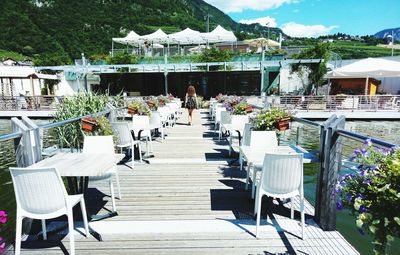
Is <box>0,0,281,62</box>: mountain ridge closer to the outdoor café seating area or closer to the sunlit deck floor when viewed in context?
the sunlit deck floor

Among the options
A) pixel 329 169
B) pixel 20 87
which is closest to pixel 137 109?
pixel 329 169

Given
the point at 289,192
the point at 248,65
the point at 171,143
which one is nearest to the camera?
the point at 289,192

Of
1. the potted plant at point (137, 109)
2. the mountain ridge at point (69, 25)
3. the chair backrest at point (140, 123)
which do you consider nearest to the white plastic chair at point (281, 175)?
the chair backrest at point (140, 123)

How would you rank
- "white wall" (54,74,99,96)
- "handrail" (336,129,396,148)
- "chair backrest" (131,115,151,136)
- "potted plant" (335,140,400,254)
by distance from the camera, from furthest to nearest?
"white wall" (54,74,99,96) → "chair backrest" (131,115,151,136) → "handrail" (336,129,396,148) → "potted plant" (335,140,400,254)

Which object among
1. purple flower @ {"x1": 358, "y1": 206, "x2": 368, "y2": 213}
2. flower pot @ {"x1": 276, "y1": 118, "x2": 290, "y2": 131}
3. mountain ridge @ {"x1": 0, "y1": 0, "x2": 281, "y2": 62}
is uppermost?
mountain ridge @ {"x1": 0, "y1": 0, "x2": 281, "y2": 62}

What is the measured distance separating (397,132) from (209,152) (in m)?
8.89

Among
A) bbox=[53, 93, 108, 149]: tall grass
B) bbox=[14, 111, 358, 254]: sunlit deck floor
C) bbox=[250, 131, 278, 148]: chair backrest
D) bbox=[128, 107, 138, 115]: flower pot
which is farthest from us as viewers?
bbox=[128, 107, 138, 115]: flower pot

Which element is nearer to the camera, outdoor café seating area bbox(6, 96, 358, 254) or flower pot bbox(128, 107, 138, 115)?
outdoor café seating area bbox(6, 96, 358, 254)

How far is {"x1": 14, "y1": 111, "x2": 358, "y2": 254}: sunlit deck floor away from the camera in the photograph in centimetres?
273

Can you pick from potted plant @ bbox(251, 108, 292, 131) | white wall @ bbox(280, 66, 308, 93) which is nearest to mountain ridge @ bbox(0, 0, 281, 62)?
white wall @ bbox(280, 66, 308, 93)

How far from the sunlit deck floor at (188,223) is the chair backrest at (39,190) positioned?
56 centimetres

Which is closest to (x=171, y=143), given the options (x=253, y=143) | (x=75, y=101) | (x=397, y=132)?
(x=75, y=101)

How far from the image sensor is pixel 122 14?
68812 mm

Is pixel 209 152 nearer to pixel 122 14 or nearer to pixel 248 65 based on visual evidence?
pixel 248 65
